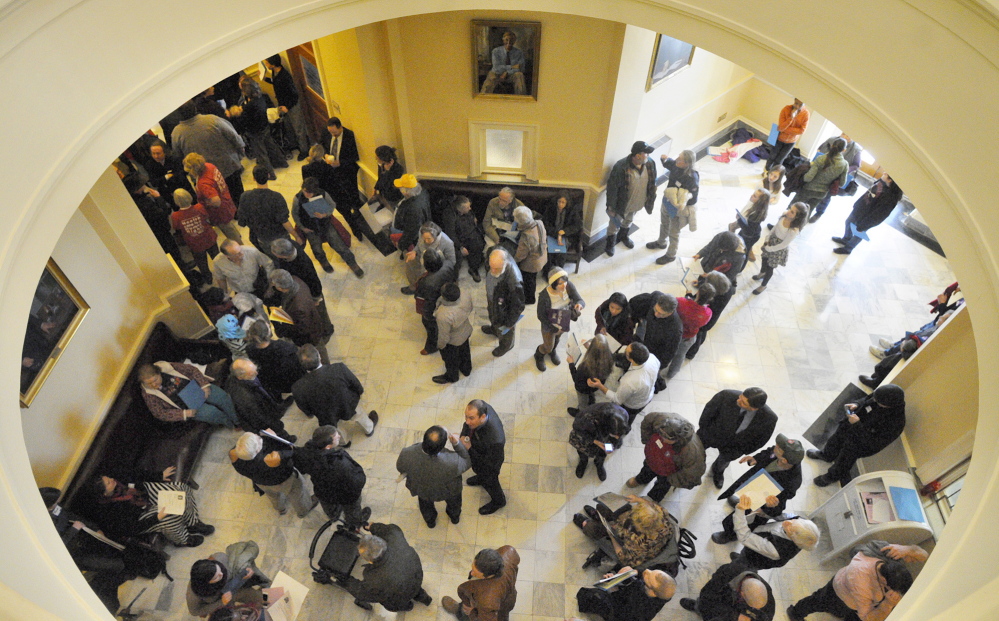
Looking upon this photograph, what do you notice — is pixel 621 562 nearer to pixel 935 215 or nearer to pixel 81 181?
pixel 935 215

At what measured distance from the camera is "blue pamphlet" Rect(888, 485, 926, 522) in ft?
17.8

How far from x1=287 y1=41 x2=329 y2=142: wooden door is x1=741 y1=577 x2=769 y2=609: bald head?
8.72 m

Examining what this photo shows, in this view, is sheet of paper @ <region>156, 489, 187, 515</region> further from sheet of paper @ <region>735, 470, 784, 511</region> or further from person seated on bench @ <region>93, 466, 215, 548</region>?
sheet of paper @ <region>735, 470, 784, 511</region>

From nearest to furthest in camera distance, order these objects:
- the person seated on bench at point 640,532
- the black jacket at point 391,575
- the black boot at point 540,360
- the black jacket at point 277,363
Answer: the black jacket at point 391,575
the person seated on bench at point 640,532
the black jacket at point 277,363
the black boot at point 540,360

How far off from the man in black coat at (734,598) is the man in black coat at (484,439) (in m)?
2.21

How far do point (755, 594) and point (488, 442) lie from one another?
2.50 meters

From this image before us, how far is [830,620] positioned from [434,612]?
383cm

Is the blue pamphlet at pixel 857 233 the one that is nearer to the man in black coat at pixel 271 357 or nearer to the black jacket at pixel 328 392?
the black jacket at pixel 328 392

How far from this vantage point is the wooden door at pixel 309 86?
962 centimetres

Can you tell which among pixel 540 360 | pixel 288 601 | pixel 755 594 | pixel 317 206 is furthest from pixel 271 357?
pixel 755 594

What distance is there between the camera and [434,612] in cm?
565

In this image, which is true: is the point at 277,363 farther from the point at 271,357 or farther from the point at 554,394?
the point at 554,394

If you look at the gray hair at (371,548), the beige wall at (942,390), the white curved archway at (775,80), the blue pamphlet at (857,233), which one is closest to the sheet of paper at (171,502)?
the gray hair at (371,548)

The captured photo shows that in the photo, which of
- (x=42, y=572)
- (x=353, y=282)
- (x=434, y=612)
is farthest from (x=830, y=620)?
(x=353, y=282)
